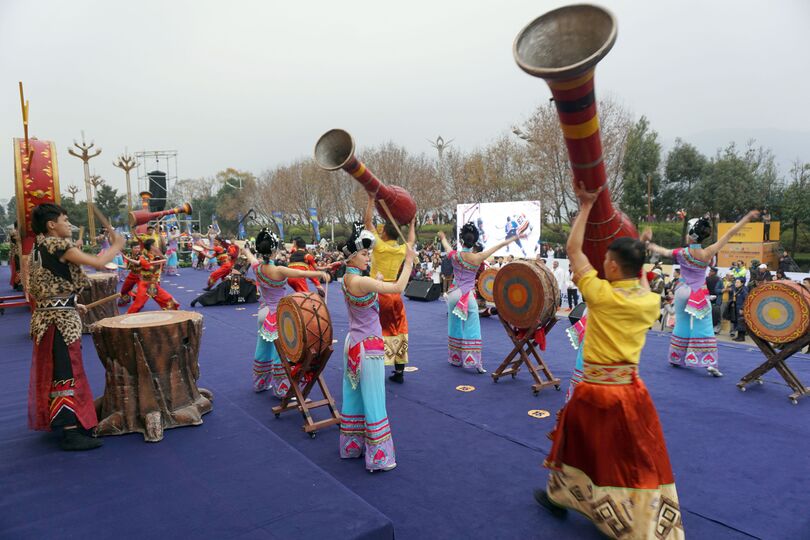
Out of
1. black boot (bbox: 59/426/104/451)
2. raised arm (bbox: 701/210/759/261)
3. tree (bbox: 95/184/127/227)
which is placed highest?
tree (bbox: 95/184/127/227)

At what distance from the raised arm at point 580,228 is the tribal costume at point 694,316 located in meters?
3.98

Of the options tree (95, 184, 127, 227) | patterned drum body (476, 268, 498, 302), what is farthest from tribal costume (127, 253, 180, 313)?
tree (95, 184, 127, 227)

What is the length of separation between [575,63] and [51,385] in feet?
13.2

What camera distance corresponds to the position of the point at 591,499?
8.89 ft

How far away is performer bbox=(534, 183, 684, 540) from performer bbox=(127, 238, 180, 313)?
6.94 meters

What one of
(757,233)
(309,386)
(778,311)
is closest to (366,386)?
(309,386)

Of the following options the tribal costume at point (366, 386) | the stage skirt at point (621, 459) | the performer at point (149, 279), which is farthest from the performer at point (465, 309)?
the performer at point (149, 279)

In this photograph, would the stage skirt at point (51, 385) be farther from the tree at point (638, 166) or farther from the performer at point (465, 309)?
the tree at point (638, 166)

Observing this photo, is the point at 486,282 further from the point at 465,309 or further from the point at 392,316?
the point at 392,316

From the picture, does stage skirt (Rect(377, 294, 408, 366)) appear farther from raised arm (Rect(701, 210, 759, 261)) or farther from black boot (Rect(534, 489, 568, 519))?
raised arm (Rect(701, 210, 759, 261))

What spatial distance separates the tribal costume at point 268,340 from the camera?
5.23m

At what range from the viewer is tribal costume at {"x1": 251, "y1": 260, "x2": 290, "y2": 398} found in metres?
5.23

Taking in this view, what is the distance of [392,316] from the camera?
19.2 feet

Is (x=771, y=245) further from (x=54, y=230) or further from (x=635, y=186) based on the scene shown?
(x=54, y=230)
